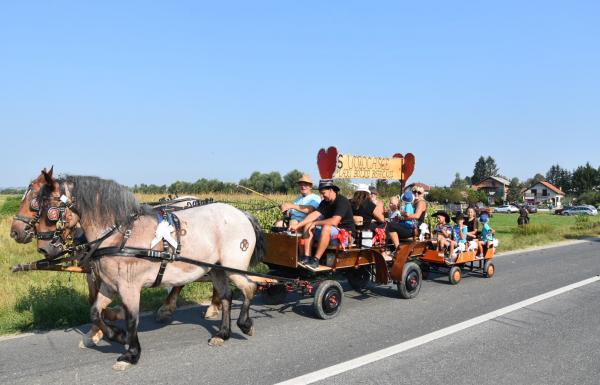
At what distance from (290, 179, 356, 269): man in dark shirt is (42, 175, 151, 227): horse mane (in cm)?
250

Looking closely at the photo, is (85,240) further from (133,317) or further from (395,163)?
(395,163)

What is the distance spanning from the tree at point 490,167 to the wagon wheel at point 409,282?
457ft

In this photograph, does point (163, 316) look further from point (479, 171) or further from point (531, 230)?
point (479, 171)

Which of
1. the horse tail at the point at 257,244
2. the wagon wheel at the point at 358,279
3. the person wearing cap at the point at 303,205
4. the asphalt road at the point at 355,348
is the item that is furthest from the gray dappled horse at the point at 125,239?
the wagon wheel at the point at 358,279

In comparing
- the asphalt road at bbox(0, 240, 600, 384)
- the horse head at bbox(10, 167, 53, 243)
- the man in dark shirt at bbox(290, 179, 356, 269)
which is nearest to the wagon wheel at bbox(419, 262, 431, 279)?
the asphalt road at bbox(0, 240, 600, 384)

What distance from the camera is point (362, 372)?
14.2 ft

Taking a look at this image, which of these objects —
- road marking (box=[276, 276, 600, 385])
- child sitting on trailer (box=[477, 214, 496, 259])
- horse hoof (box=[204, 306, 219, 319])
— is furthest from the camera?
child sitting on trailer (box=[477, 214, 496, 259])

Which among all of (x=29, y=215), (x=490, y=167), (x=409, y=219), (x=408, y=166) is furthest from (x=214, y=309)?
(x=490, y=167)

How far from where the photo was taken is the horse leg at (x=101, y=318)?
4.72 meters

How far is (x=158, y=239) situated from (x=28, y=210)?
1224 mm

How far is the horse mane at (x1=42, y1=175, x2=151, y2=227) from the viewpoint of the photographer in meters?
4.54

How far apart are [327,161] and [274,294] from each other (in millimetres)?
2637

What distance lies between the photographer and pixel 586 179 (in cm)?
9169

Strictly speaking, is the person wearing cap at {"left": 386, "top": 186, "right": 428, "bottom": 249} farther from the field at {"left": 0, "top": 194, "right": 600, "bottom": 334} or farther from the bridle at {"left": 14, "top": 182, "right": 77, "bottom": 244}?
the bridle at {"left": 14, "top": 182, "right": 77, "bottom": 244}
